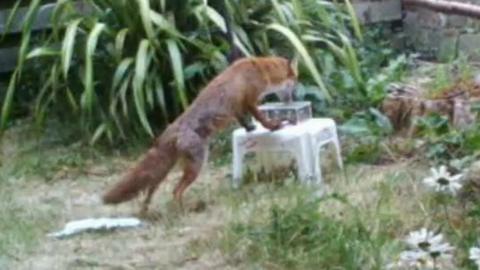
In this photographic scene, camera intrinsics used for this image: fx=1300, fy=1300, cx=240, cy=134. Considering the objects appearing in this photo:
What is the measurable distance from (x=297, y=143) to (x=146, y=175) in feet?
2.32

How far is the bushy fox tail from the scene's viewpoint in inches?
212

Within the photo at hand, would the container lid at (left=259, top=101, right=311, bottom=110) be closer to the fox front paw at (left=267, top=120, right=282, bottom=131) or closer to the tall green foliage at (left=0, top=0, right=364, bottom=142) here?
the fox front paw at (left=267, top=120, right=282, bottom=131)

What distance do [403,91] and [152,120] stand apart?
134 centimetres

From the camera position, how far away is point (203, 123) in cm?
557

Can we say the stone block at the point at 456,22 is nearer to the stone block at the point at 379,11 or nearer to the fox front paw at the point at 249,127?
the stone block at the point at 379,11

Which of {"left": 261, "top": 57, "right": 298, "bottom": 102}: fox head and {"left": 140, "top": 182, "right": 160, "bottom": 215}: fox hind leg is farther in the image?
{"left": 261, "top": 57, "right": 298, "bottom": 102}: fox head

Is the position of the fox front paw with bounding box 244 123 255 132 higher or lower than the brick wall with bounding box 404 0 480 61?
higher

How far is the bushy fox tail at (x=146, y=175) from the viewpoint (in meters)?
5.38

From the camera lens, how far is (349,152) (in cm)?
616

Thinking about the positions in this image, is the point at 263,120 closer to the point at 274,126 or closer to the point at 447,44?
the point at 274,126

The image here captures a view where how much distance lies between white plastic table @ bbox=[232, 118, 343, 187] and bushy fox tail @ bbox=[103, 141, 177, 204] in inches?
17.5

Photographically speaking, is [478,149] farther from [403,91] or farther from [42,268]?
[42,268]

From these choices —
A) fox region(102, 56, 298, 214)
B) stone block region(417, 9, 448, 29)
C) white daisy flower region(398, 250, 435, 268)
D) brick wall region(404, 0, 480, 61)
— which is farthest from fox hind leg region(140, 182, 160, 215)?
stone block region(417, 9, 448, 29)

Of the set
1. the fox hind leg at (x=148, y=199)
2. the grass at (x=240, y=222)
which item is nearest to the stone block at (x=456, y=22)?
the grass at (x=240, y=222)
